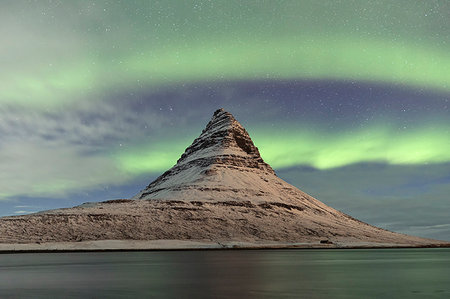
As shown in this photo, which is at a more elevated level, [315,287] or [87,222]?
[87,222]

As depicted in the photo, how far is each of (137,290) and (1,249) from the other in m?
150

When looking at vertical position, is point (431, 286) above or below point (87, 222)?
below

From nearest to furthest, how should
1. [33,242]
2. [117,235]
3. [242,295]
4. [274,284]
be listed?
[242,295] < [274,284] < [33,242] < [117,235]

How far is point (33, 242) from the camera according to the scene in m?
174

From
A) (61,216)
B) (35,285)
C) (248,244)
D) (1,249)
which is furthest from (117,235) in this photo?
(35,285)

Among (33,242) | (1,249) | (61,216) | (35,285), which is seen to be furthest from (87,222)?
(35,285)

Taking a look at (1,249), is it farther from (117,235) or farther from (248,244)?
(248,244)

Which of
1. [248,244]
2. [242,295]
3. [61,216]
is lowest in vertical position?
[242,295]

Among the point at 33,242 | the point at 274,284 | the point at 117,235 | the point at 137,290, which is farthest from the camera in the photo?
the point at 117,235

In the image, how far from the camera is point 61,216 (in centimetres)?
19875

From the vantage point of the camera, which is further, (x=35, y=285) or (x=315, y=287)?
(x=35, y=285)

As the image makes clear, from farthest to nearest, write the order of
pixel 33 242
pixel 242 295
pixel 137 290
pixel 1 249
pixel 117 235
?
pixel 117 235, pixel 33 242, pixel 1 249, pixel 137 290, pixel 242 295

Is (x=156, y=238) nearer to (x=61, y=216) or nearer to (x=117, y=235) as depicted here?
(x=117, y=235)

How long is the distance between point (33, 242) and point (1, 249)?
13990 millimetres
